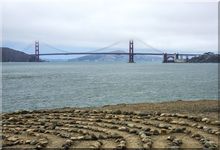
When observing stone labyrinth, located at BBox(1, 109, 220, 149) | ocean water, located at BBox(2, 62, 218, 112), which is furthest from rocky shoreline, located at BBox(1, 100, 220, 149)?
ocean water, located at BBox(2, 62, 218, 112)

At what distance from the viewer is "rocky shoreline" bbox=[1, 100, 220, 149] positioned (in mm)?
11648

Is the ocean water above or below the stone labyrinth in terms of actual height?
below

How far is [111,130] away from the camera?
13.5 metres

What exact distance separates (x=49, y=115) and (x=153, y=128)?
5646 millimetres

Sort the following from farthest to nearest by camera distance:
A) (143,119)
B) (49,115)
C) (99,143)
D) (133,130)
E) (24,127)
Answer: (49,115) → (143,119) → (24,127) → (133,130) → (99,143)

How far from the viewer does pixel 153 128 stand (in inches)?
535

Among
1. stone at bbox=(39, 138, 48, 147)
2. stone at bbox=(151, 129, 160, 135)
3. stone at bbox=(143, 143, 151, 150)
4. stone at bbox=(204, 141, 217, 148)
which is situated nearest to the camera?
stone at bbox=(143, 143, 151, 150)

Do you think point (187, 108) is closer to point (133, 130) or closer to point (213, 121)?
point (213, 121)

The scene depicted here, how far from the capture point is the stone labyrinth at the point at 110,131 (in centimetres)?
1162

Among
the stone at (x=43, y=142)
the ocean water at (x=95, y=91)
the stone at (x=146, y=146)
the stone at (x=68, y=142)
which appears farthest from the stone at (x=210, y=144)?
the ocean water at (x=95, y=91)

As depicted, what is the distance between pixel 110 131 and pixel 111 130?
21cm

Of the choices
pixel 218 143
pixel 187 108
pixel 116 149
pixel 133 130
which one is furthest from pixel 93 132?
pixel 187 108

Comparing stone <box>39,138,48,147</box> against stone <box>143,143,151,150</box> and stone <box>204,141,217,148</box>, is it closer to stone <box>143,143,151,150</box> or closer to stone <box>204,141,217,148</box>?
stone <box>143,143,151,150</box>

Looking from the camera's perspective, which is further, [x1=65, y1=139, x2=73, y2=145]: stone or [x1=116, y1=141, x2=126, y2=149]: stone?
[x1=65, y1=139, x2=73, y2=145]: stone
